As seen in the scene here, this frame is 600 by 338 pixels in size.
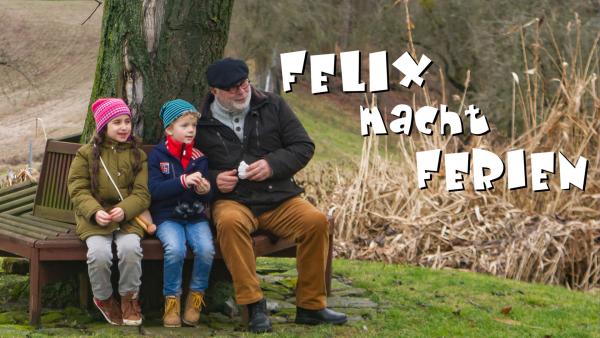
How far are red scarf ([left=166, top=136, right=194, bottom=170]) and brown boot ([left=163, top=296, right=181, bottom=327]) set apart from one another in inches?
27.4

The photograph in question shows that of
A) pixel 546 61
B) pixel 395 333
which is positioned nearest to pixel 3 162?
pixel 395 333

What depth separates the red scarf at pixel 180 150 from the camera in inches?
199

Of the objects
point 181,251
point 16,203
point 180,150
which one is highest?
point 180,150

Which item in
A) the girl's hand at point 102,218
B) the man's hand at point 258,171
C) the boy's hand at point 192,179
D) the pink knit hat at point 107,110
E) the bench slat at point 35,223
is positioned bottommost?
the bench slat at point 35,223

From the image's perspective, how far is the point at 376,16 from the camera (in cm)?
2431

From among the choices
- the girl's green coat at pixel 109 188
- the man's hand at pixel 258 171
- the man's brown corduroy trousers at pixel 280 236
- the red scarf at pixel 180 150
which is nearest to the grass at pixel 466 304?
the man's brown corduroy trousers at pixel 280 236

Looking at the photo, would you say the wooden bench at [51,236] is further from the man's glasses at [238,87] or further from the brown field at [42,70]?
the brown field at [42,70]

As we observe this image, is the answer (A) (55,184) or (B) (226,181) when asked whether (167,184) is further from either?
(A) (55,184)

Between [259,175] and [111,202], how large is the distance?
788mm

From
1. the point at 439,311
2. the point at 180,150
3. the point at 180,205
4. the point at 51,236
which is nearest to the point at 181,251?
the point at 180,205

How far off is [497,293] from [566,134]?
2.58m

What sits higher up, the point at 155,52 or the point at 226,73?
the point at 155,52

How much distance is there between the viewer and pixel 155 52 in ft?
17.9

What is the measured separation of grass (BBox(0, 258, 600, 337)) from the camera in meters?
4.94
